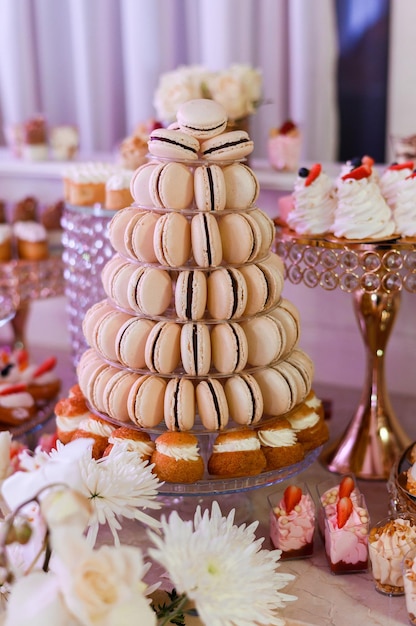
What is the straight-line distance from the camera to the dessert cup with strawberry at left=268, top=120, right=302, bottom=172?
172cm

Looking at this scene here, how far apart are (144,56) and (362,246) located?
3.31 feet

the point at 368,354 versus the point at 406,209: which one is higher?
the point at 406,209

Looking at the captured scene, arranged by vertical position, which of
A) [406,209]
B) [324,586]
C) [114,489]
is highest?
[406,209]

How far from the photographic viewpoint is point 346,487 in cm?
121

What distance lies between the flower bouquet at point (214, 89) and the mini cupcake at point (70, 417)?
67 centimetres

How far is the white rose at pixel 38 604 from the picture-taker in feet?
2.41

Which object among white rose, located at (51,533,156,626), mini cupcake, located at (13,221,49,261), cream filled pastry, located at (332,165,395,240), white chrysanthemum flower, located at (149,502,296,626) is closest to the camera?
white rose, located at (51,533,156,626)

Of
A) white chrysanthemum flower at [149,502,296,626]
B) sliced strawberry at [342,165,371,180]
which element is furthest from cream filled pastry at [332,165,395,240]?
white chrysanthemum flower at [149,502,296,626]

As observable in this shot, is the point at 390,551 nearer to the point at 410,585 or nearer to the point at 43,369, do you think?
the point at 410,585

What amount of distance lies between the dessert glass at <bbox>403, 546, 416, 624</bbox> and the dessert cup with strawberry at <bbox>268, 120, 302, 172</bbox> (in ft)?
3.04

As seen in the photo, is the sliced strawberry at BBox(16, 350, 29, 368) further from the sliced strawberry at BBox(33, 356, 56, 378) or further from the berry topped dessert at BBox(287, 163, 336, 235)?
the berry topped dessert at BBox(287, 163, 336, 235)

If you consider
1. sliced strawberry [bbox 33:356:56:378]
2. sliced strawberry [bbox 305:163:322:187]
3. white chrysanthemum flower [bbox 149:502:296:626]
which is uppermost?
sliced strawberry [bbox 305:163:322:187]

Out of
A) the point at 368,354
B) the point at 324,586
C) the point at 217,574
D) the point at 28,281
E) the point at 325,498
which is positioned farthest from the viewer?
the point at 28,281

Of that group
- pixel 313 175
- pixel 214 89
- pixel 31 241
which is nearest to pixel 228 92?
pixel 214 89
